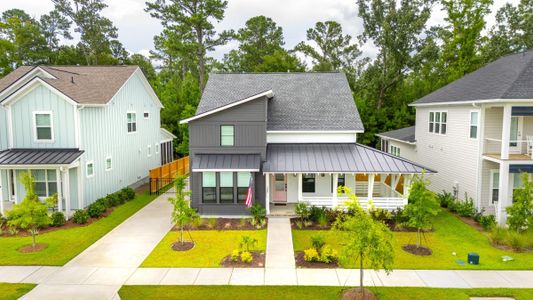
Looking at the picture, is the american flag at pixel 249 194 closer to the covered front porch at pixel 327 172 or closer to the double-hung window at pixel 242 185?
the double-hung window at pixel 242 185

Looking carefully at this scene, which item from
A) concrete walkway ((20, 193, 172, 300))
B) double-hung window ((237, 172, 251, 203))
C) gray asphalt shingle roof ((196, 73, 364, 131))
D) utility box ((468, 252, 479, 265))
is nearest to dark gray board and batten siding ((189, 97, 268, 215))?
double-hung window ((237, 172, 251, 203))

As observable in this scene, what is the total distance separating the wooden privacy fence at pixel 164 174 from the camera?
2519 cm

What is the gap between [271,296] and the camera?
10.5 m

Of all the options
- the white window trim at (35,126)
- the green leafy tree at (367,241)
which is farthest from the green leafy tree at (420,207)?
the white window trim at (35,126)

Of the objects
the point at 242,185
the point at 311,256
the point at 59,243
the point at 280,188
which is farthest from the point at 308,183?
the point at 59,243

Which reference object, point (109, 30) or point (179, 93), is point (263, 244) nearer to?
point (179, 93)

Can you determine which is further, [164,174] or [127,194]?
[164,174]

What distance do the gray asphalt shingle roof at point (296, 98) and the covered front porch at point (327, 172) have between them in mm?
1452

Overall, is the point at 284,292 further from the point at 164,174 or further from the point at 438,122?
the point at 164,174

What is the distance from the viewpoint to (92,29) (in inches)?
1993

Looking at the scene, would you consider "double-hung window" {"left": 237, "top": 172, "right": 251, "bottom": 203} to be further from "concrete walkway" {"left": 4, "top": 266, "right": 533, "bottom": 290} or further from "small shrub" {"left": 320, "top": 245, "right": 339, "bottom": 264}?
"small shrub" {"left": 320, "top": 245, "right": 339, "bottom": 264}

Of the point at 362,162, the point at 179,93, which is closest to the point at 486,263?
the point at 362,162

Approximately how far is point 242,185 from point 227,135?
288 cm

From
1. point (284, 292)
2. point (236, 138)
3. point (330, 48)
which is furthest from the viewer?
point (330, 48)
